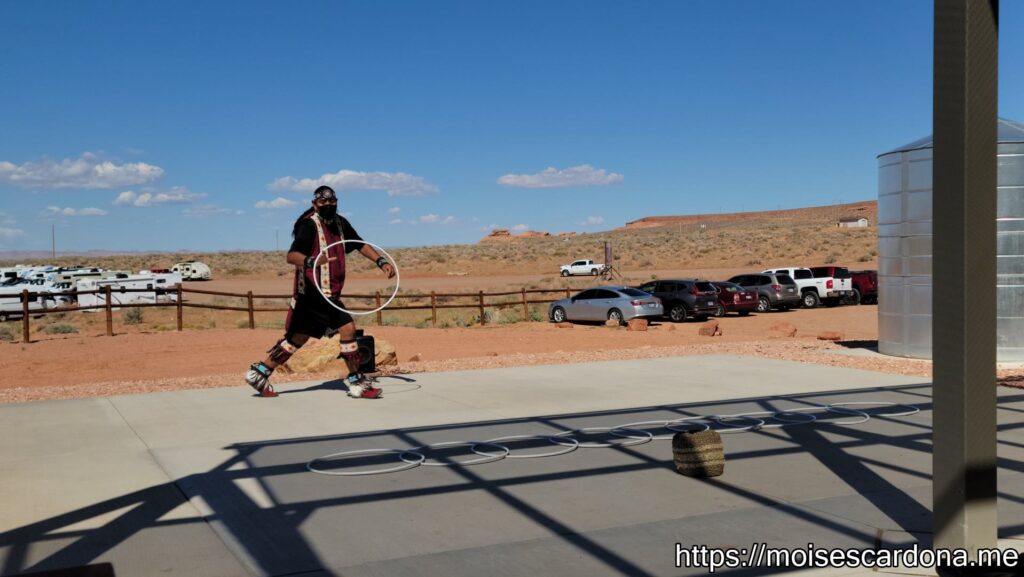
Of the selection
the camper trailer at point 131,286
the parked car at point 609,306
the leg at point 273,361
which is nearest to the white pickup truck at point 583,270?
the camper trailer at point 131,286

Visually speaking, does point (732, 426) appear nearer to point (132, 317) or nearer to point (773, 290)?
point (773, 290)

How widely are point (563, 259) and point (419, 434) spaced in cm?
7887

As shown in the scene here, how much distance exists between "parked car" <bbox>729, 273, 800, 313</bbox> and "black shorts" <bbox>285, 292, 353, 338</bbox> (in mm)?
28179

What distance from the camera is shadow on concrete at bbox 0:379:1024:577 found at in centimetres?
562

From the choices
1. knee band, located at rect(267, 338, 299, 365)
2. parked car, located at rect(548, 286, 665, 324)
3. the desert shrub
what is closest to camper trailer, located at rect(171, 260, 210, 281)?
the desert shrub

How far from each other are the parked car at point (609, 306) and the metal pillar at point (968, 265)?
25.2 meters

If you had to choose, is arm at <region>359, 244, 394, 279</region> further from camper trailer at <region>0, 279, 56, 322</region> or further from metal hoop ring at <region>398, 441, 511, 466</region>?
camper trailer at <region>0, 279, 56, 322</region>

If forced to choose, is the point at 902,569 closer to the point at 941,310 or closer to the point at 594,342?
the point at 941,310

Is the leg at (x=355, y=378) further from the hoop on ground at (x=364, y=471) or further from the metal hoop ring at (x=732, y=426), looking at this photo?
the metal hoop ring at (x=732, y=426)

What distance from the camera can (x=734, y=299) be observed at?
3544cm

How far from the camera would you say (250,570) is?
17.2 ft

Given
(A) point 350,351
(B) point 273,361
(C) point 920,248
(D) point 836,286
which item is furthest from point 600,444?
(D) point 836,286

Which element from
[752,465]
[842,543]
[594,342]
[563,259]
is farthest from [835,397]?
[563,259]

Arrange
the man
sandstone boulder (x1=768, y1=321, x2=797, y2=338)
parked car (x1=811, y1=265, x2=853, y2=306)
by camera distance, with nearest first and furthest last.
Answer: the man < sandstone boulder (x1=768, y1=321, x2=797, y2=338) < parked car (x1=811, y1=265, x2=853, y2=306)
